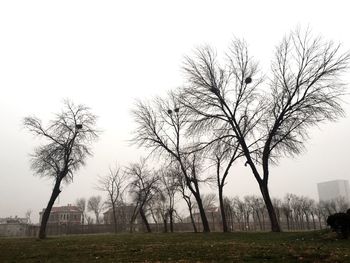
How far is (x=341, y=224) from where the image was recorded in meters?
16.1

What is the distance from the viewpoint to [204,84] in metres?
28.3

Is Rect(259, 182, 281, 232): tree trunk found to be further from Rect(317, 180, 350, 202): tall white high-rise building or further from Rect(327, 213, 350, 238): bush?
Rect(317, 180, 350, 202): tall white high-rise building

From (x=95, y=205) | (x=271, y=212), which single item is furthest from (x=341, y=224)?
(x=95, y=205)

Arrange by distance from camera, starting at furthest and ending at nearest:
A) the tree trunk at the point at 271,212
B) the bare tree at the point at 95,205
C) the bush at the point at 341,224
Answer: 1. the bare tree at the point at 95,205
2. the tree trunk at the point at 271,212
3. the bush at the point at 341,224

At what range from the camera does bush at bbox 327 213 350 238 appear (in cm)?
1598

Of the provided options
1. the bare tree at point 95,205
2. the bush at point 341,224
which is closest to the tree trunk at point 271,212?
the bush at point 341,224

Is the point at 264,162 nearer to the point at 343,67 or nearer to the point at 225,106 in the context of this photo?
the point at 225,106

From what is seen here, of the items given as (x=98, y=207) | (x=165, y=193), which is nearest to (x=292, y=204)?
(x=165, y=193)

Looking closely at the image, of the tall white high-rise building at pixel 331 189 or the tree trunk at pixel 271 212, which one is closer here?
the tree trunk at pixel 271 212

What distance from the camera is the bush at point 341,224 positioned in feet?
52.4

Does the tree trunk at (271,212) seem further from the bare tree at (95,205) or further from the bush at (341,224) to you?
the bare tree at (95,205)

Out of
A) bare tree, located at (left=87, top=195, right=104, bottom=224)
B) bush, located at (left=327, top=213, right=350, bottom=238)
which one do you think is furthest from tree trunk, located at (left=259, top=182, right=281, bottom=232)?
bare tree, located at (left=87, top=195, right=104, bottom=224)

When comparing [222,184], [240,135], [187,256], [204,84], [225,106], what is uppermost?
[204,84]

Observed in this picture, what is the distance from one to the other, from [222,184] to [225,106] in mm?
8946
